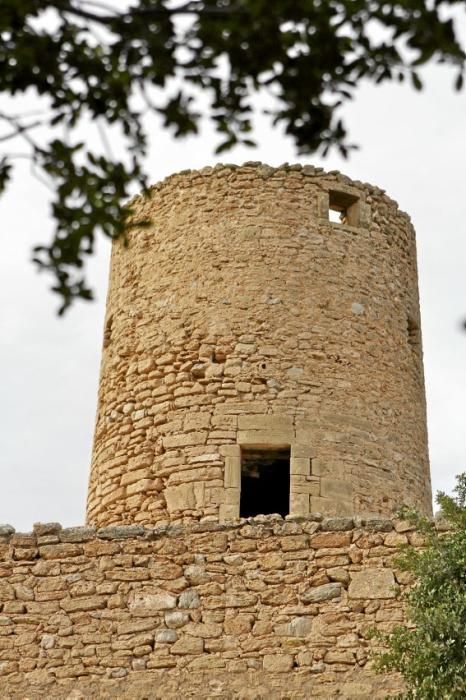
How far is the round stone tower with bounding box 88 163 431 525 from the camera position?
393 inches

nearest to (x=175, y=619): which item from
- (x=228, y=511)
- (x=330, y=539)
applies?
(x=330, y=539)

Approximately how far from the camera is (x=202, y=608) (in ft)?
26.8

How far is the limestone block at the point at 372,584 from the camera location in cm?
805

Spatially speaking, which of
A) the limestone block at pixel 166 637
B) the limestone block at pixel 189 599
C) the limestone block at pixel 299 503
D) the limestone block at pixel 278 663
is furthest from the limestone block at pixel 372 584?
the limestone block at pixel 299 503

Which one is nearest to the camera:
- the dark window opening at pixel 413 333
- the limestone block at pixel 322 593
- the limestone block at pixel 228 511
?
the limestone block at pixel 322 593

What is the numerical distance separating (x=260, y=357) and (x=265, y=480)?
1.08 meters

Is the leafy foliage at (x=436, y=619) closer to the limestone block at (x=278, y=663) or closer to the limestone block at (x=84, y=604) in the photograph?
the limestone block at (x=278, y=663)

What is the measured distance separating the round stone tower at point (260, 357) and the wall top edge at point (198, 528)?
1151 mm

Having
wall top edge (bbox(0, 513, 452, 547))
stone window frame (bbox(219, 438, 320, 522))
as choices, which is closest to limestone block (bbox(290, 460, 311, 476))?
stone window frame (bbox(219, 438, 320, 522))

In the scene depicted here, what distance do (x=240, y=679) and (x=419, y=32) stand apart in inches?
203

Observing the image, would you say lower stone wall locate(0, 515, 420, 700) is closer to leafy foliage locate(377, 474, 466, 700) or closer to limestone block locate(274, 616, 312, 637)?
limestone block locate(274, 616, 312, 637)

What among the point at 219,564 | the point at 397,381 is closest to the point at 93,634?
the point at 219,564

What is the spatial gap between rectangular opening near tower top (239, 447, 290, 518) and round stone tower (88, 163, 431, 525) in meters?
0.02

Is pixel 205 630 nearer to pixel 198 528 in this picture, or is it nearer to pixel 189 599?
pixel 189 599
